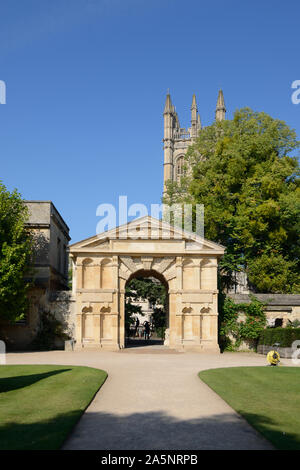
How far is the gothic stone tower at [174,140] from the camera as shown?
9769 centimetres

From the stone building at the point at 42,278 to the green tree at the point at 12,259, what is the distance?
1.88 m

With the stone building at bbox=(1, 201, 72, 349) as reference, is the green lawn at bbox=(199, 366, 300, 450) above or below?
below

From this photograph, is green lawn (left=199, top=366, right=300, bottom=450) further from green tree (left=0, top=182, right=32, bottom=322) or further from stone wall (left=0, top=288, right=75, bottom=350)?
stone wall (left=0, top=288, right=75, bottom=350)

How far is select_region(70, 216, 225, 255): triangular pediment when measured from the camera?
2909cm

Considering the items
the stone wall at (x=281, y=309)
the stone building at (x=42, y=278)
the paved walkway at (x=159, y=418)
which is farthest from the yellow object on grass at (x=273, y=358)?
the stone building at (x=42, y=278)

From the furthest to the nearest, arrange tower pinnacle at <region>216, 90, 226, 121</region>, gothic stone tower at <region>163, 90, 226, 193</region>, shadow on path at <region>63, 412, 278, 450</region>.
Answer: gothic stone tower at <region>163, 90, 226, 193</region> → tower pinnacle at <region>216, 90, 226, 121</region> → shadow on path at <region>63, 412, 278, 450</region>

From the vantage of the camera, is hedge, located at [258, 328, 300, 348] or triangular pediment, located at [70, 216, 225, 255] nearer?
hedge, located at [258, 328, 300, 348]

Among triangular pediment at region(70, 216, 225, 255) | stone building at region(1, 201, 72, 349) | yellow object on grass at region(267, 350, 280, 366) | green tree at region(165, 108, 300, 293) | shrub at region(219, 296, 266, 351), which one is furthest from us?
green tree at region(165, 108, 300, 293)

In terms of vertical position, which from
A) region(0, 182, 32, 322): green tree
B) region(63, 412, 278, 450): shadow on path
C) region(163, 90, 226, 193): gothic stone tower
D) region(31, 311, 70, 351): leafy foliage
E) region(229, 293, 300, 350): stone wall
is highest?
region(163, 90, 226, 193): gothic stone tower

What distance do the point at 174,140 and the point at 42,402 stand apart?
92.4m

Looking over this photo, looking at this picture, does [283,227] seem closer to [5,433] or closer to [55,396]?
[55,396]

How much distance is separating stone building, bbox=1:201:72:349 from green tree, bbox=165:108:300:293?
11.5m

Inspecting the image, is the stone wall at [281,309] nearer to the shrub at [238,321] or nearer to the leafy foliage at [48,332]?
the shrub at [238,321]

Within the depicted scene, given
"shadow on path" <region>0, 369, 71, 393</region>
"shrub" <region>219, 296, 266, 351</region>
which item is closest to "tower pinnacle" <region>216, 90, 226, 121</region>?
"shrub" <region>219, 296, 266, 351</region>
